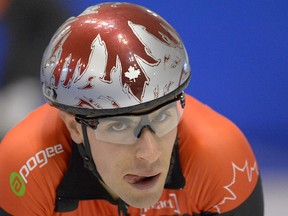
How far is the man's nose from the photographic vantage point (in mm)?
1176

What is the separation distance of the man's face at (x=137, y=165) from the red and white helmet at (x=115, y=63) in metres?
0.07

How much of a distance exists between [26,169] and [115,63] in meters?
0.33

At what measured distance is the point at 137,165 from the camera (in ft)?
3.92

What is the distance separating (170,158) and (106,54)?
25 cm

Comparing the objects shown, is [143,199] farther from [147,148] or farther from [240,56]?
[240,56]

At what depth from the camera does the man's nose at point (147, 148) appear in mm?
1176

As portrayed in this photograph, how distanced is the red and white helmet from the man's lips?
0.14 m

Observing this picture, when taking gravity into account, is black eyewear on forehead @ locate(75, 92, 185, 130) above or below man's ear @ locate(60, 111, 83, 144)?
above

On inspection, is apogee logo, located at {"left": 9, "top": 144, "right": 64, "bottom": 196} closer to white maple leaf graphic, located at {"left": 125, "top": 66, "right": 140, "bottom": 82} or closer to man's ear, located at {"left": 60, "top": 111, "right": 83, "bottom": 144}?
man's ear, located at {"left": 60, "top": 111, "right": 83, "bottom": 144}

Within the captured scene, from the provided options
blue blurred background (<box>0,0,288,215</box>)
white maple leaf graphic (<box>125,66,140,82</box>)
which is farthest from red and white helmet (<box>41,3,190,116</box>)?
blue blurred background (<box>0,0,288,215</box>)

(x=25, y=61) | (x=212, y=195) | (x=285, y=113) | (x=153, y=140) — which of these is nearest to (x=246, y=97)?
(x=285, y=113)

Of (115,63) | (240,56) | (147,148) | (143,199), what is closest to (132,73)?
(115,63)

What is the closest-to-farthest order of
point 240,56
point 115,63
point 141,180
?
point 115,63 < point 141,180 < point 240,56

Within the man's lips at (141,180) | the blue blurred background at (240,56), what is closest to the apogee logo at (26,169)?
the man's lips at (141,180)
